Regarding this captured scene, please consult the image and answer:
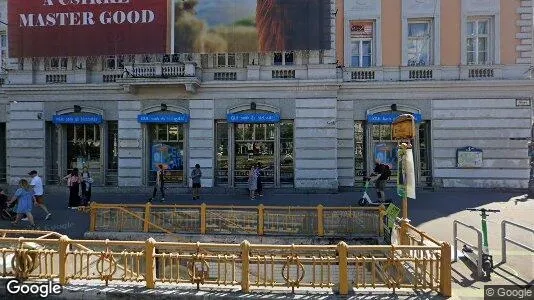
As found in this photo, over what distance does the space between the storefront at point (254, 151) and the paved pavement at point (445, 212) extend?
3.69ft

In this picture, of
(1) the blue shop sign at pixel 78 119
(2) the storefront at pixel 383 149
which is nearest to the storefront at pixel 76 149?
(1) the blue shop sign at pixel 78 119

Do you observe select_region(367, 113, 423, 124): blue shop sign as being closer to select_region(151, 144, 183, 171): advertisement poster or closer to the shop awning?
the shop awning

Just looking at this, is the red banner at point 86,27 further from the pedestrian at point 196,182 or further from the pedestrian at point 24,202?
the pedestrian at point 24,202

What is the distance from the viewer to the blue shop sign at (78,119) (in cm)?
1922

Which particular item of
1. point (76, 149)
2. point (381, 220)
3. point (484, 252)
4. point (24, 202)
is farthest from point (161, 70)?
point (484, 252)

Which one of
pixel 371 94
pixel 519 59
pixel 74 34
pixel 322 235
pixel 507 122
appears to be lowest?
pixel 322 235

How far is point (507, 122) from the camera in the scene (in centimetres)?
1784

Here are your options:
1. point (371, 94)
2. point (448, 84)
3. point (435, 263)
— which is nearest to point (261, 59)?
point (371, 94)

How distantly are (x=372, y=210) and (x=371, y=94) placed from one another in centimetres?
966

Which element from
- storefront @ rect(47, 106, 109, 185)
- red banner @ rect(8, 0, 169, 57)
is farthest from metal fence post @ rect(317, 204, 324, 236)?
storefront @ rect(47, 106, 109, 185)

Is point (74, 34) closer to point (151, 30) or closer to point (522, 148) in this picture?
point (151, 30)

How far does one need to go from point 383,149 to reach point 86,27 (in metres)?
16.2

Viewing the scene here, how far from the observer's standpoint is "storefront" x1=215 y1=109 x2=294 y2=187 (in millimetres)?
19000

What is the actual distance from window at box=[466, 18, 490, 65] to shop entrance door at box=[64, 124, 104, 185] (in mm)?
18876
